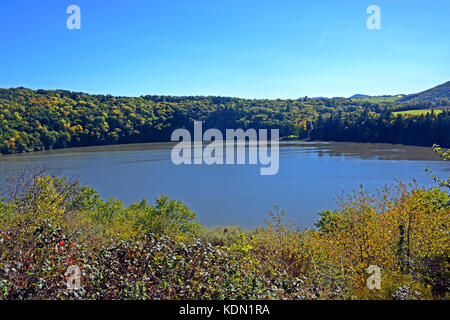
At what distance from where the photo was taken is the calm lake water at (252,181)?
2309 cm

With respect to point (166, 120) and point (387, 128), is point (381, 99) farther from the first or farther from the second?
point (166, 120)

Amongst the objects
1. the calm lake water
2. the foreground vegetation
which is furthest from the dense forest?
the foreground vegetation

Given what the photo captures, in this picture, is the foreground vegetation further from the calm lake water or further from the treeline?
the treeline

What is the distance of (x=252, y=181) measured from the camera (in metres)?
33.6

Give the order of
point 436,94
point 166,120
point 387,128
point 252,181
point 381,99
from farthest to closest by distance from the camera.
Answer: point 381,99 → point 436,94 → point 166,120 → point 387,128 → point 252,181

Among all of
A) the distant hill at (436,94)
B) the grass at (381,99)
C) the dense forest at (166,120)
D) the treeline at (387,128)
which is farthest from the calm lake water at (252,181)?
the grass at (381,99)

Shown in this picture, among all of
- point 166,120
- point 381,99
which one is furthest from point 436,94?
point 166,120

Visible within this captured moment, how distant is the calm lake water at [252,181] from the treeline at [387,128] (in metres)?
11.3

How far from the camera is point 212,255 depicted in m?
5.15

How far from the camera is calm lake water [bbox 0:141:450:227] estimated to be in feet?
75.8

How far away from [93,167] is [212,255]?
1673 inches

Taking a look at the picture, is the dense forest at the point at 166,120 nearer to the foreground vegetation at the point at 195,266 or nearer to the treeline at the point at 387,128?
the treeline at the point at 387,128

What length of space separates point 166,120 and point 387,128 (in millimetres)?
54136
